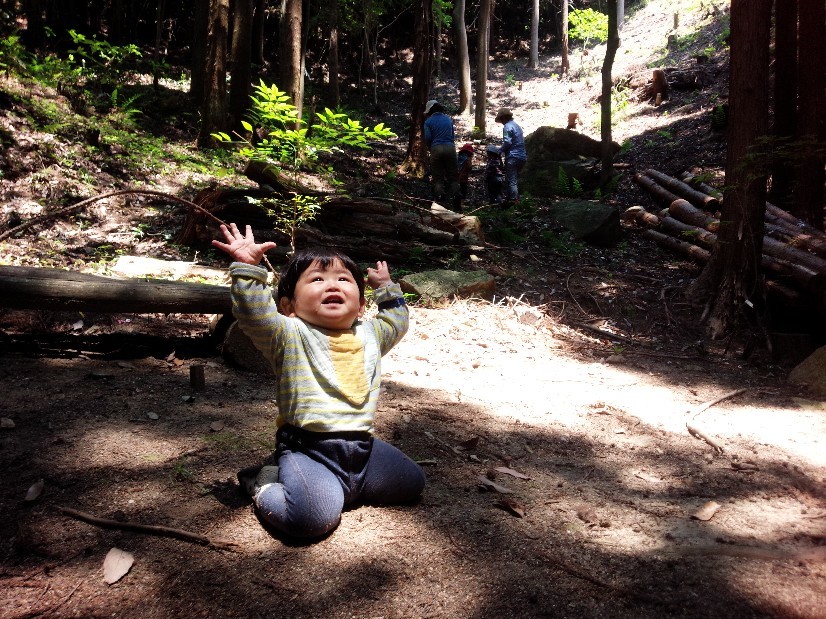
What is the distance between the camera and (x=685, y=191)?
37.2 ft

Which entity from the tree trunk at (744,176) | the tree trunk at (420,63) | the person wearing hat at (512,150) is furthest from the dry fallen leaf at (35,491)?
the tree trunk at (420,63)

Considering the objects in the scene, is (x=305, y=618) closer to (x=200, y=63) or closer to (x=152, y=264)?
(x=152, y=264)

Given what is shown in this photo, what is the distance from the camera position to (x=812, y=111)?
8305mm

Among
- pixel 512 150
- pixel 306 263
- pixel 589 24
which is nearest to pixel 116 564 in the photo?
pixel 306 263

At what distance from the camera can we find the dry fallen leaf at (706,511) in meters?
2.74

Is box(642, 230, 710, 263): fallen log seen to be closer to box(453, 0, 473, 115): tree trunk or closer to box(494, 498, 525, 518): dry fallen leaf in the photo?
box(494, 498, 525, 518): dry fallen leaf

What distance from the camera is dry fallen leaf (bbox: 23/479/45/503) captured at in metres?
2.44

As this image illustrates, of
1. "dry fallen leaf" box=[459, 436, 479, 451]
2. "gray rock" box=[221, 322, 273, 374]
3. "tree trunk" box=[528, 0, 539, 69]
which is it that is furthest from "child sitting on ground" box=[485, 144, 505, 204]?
"tree trunk" box=[528, 0, 539, 69]

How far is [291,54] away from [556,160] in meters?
7.59

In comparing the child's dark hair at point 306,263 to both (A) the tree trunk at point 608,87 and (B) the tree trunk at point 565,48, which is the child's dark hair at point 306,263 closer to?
(A) the tree trunk at point 608,87

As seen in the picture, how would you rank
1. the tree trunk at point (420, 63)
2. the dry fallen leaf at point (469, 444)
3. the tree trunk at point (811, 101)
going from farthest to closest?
the tree trunk at point (420, 63), the tree trunk at point (811, 101), the dry fallen leaf at point (469, 444)

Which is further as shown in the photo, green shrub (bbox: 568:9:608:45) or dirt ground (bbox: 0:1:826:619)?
green shrub (bbox: 568:9:608:45)

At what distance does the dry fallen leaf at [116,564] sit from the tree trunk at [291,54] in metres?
9.96

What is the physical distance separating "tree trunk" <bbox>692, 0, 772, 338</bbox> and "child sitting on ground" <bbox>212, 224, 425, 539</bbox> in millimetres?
5512
